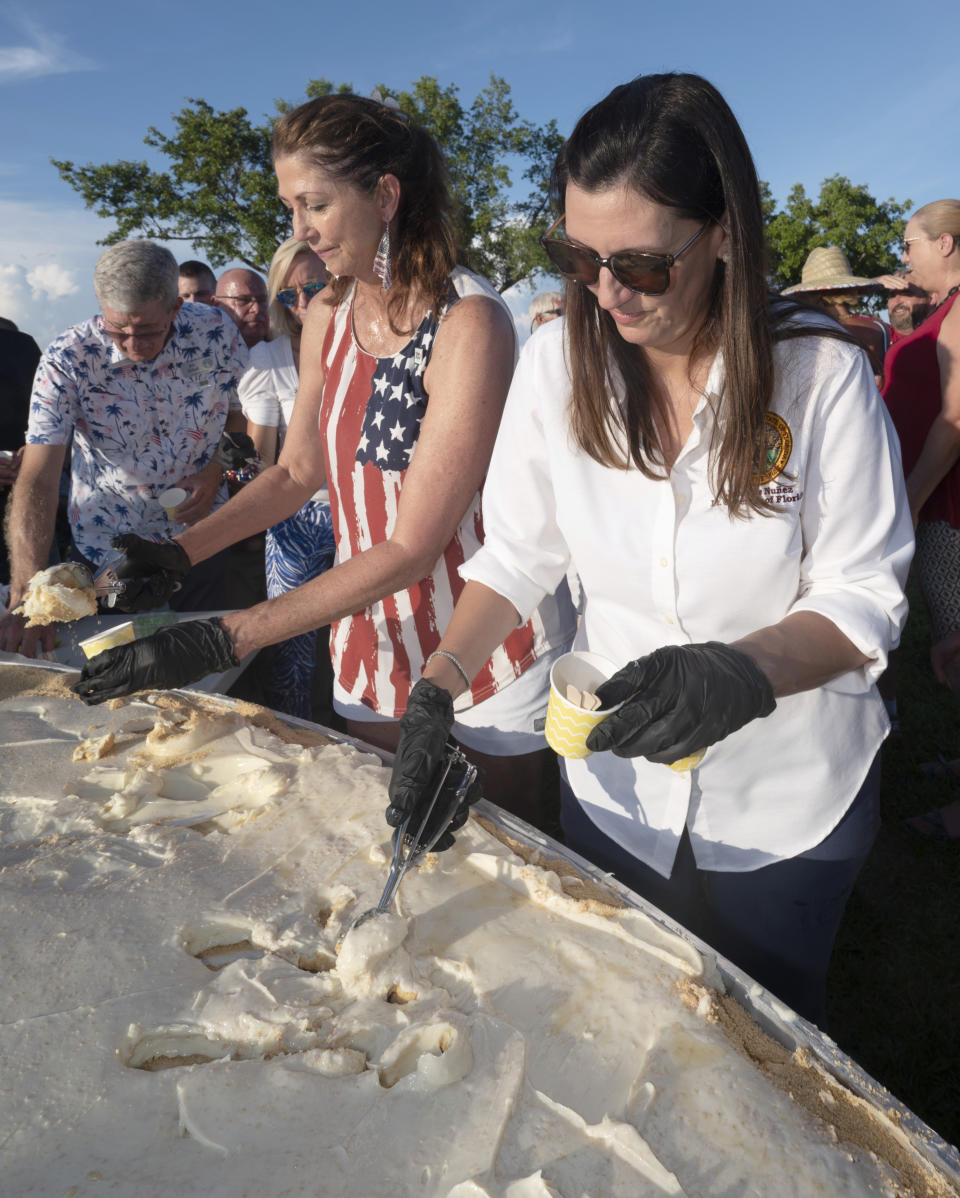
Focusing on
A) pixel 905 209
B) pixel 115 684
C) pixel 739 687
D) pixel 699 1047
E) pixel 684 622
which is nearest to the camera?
pixel 699 1047

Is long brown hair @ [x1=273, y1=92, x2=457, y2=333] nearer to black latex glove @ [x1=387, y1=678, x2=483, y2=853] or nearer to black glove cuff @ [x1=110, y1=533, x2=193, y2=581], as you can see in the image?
black glove cuff @ [x1=110, y1=533, x2=193, y2=581]

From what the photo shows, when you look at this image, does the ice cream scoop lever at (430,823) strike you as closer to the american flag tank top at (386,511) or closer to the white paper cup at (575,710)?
the white paper cup at (575,710)

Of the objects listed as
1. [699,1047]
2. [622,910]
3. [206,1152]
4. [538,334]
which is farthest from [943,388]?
[206,1152]

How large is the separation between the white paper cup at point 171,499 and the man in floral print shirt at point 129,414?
0.08 m

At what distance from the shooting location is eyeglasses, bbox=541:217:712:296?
139 cm

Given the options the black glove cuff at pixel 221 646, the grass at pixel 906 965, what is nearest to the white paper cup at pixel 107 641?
the black glove cuff at pixel 221 646

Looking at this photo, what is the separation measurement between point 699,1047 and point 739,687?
498 mm

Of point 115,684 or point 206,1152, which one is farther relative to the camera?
point 115,684

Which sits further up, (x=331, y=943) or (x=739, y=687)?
(x=739, y=687)

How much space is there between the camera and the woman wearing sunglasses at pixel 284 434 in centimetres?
409

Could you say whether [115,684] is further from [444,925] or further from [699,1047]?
[699,1047]

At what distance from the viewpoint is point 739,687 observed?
133cm

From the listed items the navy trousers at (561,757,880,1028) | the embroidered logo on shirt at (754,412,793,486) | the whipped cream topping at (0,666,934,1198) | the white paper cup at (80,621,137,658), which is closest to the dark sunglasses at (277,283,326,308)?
the white paper cup at (80,621,137,658)

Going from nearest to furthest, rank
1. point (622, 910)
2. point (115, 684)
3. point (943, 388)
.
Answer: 1. point (622, 910)
2. point (115, 684)
3. point (943, 388)
